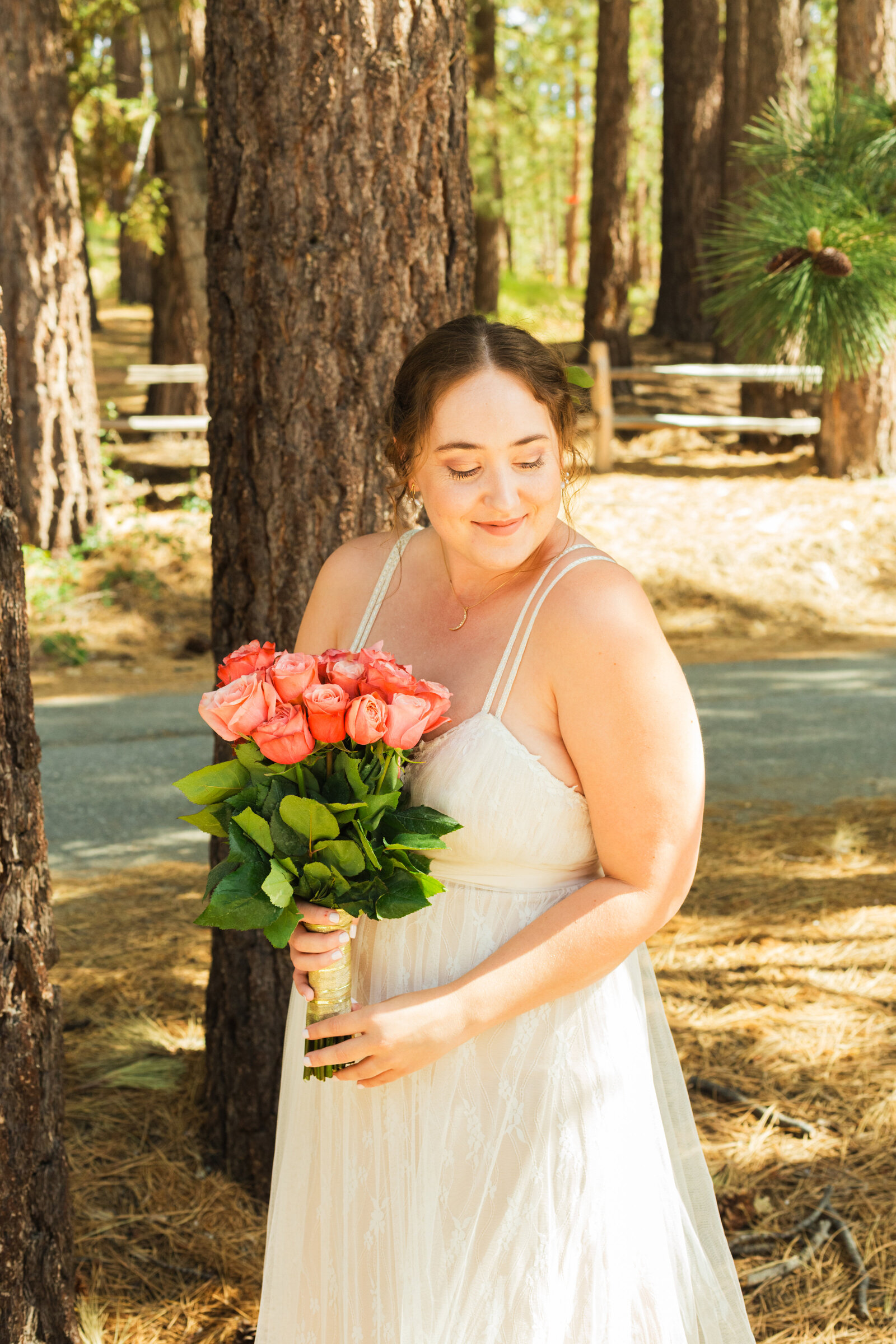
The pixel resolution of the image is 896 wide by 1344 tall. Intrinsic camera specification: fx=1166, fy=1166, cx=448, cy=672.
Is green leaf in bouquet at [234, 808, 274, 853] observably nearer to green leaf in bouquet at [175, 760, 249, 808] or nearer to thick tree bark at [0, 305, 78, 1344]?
green leaf in bouquet at [175, 760, 249, 808]

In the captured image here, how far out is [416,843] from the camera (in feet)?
5.49

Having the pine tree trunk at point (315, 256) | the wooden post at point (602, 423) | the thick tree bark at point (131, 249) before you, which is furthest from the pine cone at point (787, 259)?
the thick tree bark at point (131, 249)

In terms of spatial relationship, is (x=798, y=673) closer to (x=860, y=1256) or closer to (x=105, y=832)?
(x=105, y=832)

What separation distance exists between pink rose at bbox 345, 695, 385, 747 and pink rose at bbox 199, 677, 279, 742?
117 millimetres

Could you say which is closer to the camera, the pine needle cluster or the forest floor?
the pine needle cluster

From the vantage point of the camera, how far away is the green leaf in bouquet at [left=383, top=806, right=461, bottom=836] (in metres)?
1.71

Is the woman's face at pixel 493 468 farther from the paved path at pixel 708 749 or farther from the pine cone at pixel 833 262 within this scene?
the paved path at pixel 708 749

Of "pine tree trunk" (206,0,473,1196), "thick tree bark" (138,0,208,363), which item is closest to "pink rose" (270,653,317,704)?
"pine tree trunk" (206,0,473,1196)

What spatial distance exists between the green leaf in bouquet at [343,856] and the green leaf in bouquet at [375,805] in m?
0.04

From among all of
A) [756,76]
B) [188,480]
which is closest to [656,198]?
[756,76]

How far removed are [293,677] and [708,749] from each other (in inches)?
200

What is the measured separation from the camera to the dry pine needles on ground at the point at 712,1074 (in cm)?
271

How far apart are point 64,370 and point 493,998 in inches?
342

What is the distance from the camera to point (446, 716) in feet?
6.18
